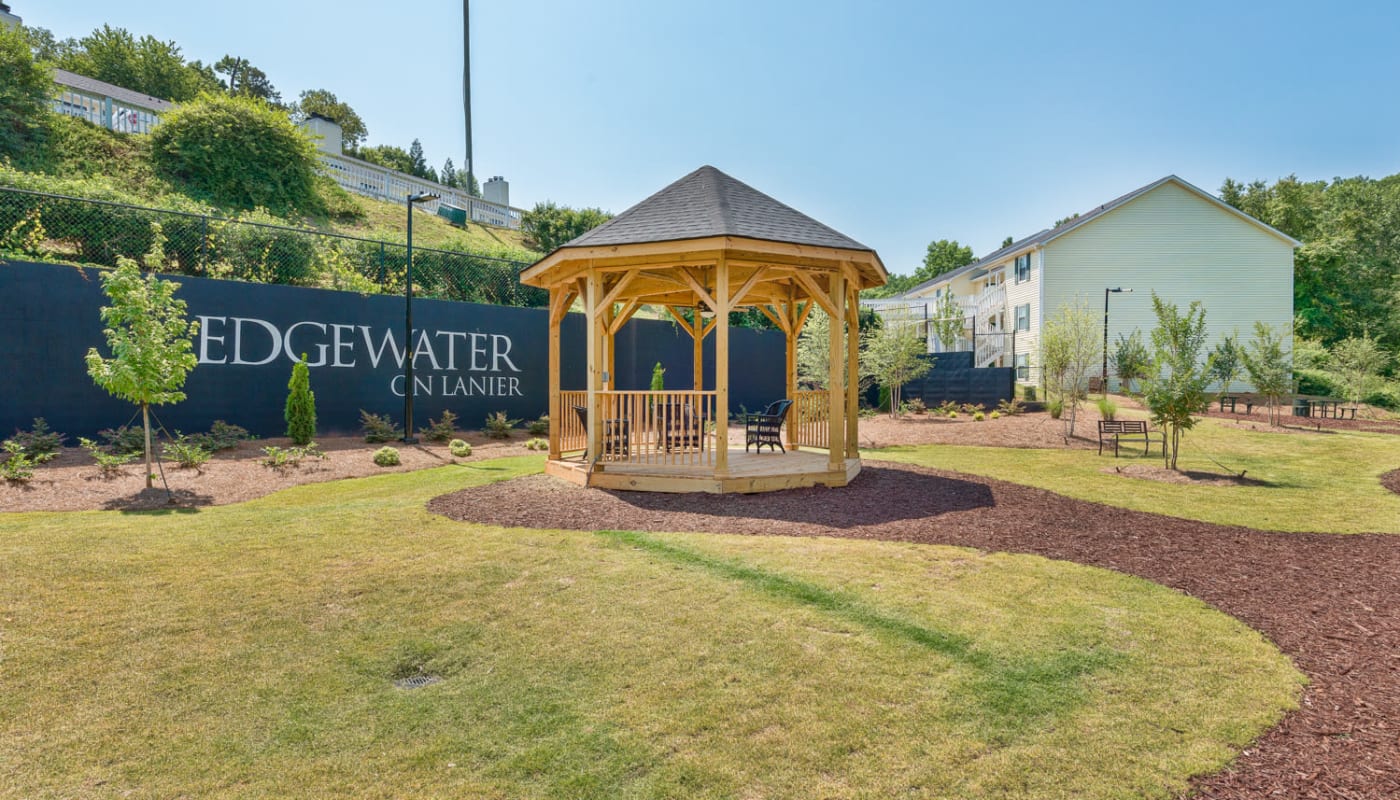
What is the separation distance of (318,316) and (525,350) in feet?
14.3

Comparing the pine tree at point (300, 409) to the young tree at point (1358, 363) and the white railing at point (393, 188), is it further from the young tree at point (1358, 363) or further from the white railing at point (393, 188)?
the young tree at point (1358, 363)

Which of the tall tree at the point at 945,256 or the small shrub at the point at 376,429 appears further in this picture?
the tall tree at the point at 945,256

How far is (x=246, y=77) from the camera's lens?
50.8m

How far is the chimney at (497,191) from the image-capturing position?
34.5 m

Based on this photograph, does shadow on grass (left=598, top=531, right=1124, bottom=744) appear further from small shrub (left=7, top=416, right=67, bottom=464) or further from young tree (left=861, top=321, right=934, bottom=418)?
young tree (left=861, top=321, right=934, bottom=418)

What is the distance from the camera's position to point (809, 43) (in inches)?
476

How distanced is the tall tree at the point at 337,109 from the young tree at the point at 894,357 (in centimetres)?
4629

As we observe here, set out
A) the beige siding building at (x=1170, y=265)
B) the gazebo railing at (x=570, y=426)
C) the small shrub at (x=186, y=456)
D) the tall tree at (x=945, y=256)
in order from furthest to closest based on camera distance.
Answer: the tall tree at (x=945, y=256) → the beige siding building at (x=1170, y=265) → the gazebo railing at (x=570, y=426) → the small shrub at (x=186, y=456)

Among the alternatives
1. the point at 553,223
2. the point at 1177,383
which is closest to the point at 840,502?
the point at 1177,383

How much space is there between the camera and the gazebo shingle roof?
7945 millimetres

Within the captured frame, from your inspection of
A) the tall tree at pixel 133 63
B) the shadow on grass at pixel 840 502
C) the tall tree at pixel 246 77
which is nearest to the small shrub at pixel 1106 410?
the shadow on grass at pixel 840 502

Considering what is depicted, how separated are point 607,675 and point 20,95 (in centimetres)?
2490

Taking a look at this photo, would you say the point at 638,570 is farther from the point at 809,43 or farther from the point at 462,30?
the point at 462,30

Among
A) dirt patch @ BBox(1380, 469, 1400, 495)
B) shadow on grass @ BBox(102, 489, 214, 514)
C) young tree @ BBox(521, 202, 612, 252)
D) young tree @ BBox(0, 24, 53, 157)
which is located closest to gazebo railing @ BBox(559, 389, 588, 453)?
shadow on grass @ BBox(102, 489, 214, 514)
